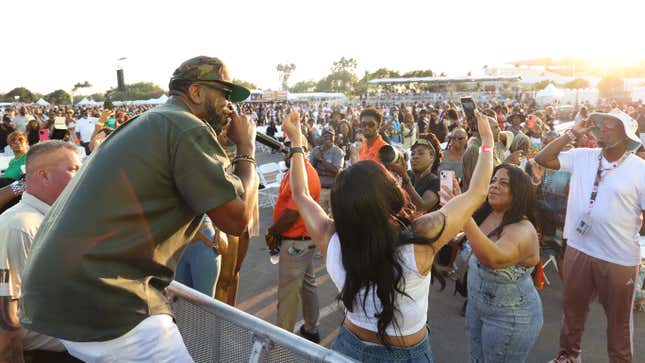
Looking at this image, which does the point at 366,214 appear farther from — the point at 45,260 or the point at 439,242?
the point at 45,260

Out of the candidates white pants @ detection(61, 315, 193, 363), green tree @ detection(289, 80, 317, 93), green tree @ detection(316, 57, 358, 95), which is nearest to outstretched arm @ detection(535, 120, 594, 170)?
white pants @ detection(61, 315, 193, 363)

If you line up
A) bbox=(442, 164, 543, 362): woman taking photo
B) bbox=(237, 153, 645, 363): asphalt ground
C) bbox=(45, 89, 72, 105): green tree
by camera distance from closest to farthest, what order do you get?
bbox=(442, 164, 543, 362): woman taking photo → bbox=(237, 153, 645, 363): asphalt ground → bbox=(45, 89, 72, 105): green tree

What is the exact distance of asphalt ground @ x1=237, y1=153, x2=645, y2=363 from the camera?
3977 mm

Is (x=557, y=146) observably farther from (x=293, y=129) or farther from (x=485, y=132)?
(x=293, y=129)

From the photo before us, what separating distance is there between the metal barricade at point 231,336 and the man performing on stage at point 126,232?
311mm

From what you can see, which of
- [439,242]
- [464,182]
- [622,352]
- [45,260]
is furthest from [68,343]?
[464,182]

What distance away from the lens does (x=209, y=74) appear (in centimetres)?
165

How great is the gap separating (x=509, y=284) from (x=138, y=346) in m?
2.07

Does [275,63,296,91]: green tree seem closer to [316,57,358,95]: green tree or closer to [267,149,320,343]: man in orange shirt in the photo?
[316,57,358,95]: green tree

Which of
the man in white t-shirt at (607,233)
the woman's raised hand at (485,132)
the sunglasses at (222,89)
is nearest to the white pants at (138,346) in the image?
the sunglasses at (222,89)

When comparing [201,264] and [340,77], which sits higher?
[340,77]

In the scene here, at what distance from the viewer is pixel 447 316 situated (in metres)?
4.68

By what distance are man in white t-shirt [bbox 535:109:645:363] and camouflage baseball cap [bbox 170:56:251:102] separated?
304 cm

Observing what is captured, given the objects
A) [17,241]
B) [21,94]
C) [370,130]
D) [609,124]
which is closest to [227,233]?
[17,241]
